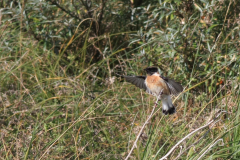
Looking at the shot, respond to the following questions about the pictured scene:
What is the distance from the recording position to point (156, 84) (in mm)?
3182

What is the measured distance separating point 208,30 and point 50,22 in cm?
191

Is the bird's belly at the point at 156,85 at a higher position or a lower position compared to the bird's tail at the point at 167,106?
higher

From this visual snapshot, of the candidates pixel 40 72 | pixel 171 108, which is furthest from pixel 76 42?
pixel 171 108

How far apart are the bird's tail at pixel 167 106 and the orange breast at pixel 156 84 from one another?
0.16 feet

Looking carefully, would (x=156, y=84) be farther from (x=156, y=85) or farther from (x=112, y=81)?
(x=112, y=81)

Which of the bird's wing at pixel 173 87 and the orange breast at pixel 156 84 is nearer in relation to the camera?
the bird's wing at pixel 173 87

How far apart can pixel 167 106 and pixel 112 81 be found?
70 centimetres

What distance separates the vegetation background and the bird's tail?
12 cm

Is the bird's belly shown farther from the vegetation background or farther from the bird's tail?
the vegetation background

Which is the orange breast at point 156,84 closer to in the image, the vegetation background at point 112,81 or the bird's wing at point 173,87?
the bird's wing at point 173,87

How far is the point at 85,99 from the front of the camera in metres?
3.87

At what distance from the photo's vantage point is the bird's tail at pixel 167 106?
3.08 metres

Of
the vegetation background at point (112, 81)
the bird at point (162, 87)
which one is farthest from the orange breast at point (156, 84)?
the vegetation background at point (112, 81)

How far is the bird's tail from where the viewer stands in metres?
3.08
